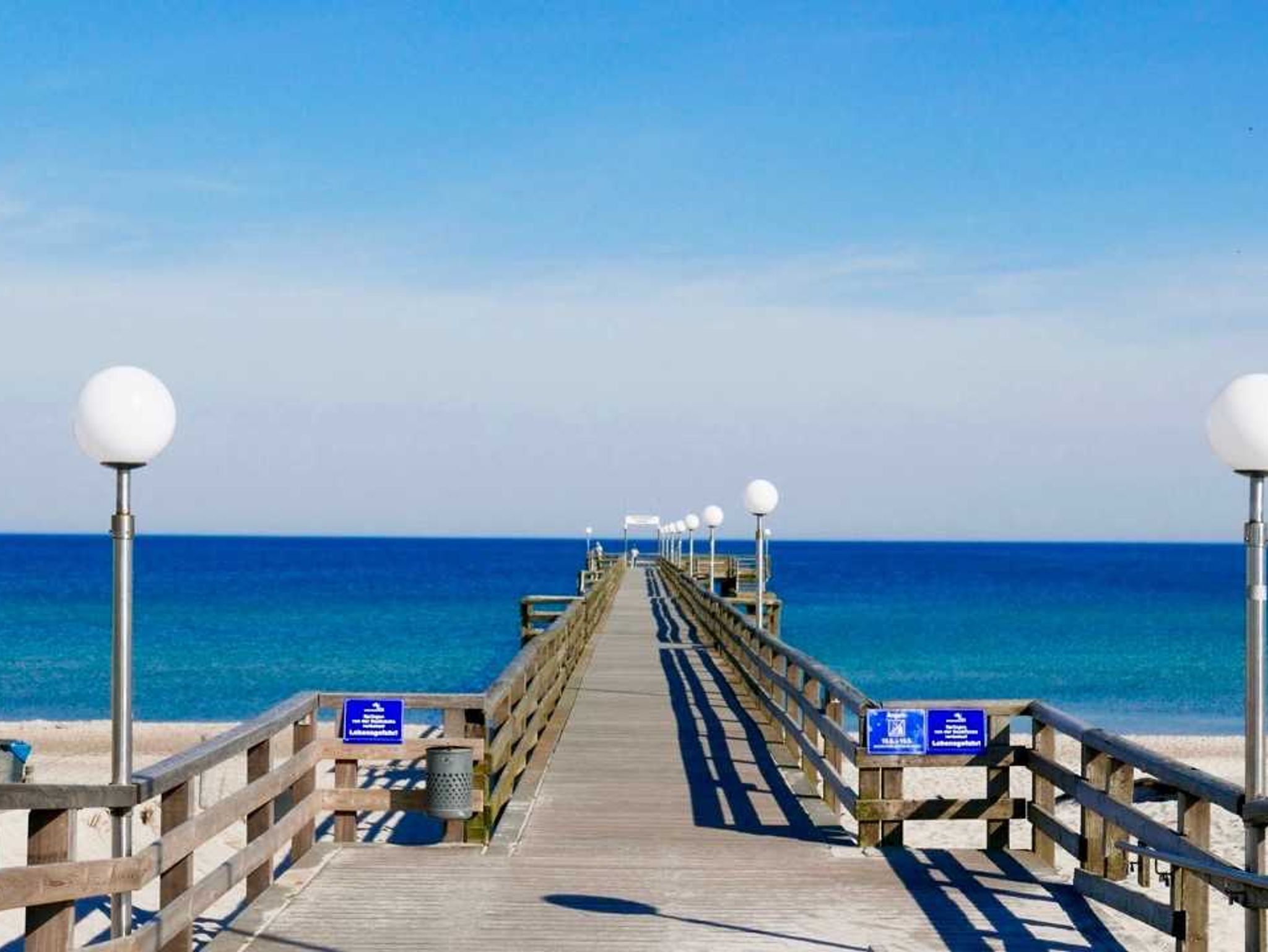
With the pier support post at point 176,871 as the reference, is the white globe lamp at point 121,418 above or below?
above

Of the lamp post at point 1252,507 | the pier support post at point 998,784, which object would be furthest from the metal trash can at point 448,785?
the lamp post at point 1252,507

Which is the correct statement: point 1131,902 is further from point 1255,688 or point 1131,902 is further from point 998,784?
point 998,784

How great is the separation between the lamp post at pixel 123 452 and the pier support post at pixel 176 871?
27 cm

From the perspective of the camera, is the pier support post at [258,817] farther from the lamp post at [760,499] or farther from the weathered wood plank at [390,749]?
the lamp post at [760,499]

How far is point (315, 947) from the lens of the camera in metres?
6.41

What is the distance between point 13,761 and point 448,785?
1127cm

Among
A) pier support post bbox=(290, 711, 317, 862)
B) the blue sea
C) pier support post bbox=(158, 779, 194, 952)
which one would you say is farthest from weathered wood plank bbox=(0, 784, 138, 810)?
the blue sea

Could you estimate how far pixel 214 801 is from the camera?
21844 millimetres

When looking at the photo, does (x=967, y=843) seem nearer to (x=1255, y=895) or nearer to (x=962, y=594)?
(x=1255, y=895)

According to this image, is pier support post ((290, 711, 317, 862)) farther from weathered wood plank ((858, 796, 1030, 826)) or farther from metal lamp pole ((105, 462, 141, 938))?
weathered wood plank ((858, 796, 1030, 826))

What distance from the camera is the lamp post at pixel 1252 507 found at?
5.65 metres

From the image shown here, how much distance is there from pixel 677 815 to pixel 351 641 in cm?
A: 6542

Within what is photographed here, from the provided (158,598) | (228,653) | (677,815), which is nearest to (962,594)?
(158,598)

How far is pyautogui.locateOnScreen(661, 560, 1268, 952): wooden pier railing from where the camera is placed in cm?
601
